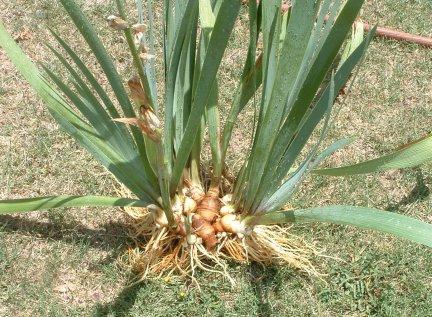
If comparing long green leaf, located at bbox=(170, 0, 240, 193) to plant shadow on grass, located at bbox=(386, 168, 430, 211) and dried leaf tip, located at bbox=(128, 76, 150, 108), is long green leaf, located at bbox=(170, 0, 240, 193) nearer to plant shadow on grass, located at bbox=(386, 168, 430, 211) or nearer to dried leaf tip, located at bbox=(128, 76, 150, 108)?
dried leaf tip, located at bbox=(128, 76, 150, 108)

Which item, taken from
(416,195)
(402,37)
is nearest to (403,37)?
(402,37)

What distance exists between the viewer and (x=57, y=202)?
5.58 ft

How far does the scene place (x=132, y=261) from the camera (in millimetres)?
1913

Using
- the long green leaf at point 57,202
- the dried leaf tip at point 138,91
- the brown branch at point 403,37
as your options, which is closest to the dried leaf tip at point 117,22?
the dried leaf tip at point 138,91

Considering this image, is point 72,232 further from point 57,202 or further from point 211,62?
point 211,62

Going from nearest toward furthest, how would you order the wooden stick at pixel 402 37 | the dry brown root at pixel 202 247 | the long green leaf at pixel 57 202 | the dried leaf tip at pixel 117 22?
the dried leaf tip at pixel 117 22 < the long green leaf at pixel 57 202 < the dry brown root at pixel 202 247 < the wooden stick at pixel 402 37

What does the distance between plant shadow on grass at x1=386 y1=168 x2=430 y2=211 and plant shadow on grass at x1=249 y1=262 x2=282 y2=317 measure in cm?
54

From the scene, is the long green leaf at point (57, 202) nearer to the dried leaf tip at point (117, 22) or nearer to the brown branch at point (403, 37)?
the dried leaf tip at point (117, 22)

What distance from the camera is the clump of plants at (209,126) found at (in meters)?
1.33

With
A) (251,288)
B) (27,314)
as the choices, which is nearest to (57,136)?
(27,314)

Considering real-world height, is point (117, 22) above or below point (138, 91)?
above

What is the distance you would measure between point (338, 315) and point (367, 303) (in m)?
0.11

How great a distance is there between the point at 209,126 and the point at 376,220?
578 mm

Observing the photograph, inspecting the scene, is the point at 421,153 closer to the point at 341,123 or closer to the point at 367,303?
the point at 367,303
